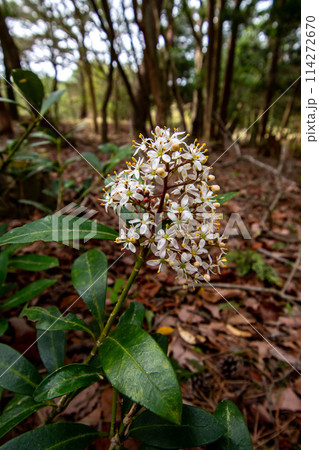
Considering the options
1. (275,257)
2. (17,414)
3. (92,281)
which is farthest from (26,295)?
(275,257)

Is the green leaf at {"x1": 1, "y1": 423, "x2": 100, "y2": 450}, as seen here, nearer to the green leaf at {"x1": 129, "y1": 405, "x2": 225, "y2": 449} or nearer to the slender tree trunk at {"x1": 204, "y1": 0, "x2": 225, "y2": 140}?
the green leaf at {"x1": 129, "y1": 405, "x2": 225, "y2": 449}

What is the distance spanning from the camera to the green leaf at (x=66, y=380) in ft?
2.60

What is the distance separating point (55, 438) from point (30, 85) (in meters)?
1.84

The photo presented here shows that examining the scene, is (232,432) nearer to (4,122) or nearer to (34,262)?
(34,262)

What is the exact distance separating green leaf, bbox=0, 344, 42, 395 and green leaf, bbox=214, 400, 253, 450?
755 millimetres

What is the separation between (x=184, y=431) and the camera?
0.84m

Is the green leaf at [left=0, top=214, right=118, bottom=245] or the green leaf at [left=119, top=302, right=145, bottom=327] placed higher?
the green leaf at [left=0, top=214, right=118, bottom=245]

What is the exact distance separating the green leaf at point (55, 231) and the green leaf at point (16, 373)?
60cm

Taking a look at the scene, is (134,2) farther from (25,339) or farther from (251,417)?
(251,417)

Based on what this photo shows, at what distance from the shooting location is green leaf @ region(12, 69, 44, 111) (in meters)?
1.54

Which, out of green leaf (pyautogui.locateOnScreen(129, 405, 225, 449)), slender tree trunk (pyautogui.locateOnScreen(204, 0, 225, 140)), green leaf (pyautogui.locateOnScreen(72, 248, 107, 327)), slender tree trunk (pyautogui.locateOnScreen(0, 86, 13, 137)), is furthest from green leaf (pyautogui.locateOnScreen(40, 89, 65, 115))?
slender tree trunk (pyautogui.locateOnScreen(204, 0, 225, 140))

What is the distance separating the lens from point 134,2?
8.80 ft
